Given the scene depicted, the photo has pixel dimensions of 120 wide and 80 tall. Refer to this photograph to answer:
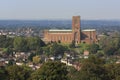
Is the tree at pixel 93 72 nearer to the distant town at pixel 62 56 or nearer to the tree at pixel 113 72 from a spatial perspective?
the distant town at pixel 62 56

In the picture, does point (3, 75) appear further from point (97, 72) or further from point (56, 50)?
point (56, 50)

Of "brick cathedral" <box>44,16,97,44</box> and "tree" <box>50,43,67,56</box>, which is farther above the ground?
"tree" <box>50,43,67,56</box>

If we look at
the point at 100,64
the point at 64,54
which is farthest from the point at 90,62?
the point at 64,54

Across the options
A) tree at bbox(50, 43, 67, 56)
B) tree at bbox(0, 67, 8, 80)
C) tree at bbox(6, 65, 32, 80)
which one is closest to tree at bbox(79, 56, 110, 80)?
tree at bbox(6, 65, 32, 80)

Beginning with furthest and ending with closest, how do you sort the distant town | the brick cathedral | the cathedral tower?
the brick cathedral
the cathedral tower
the distant town

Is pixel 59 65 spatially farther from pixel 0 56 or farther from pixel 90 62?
pixel 0 56

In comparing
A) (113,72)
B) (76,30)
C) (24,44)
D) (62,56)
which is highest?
(113,72)

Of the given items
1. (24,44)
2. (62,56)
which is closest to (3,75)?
(62,56)

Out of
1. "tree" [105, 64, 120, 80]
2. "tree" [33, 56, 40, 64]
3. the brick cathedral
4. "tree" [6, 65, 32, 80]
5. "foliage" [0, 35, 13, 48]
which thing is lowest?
the brick cathedral

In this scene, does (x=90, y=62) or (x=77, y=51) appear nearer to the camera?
(x=90, y=62)

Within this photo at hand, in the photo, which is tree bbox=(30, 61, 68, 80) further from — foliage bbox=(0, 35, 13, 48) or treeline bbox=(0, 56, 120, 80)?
foliage bbox=(0, 35, 13, 48)

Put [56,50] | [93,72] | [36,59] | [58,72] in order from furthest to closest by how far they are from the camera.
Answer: [56,50] → [36,59] → [93,72] → [58,72]
